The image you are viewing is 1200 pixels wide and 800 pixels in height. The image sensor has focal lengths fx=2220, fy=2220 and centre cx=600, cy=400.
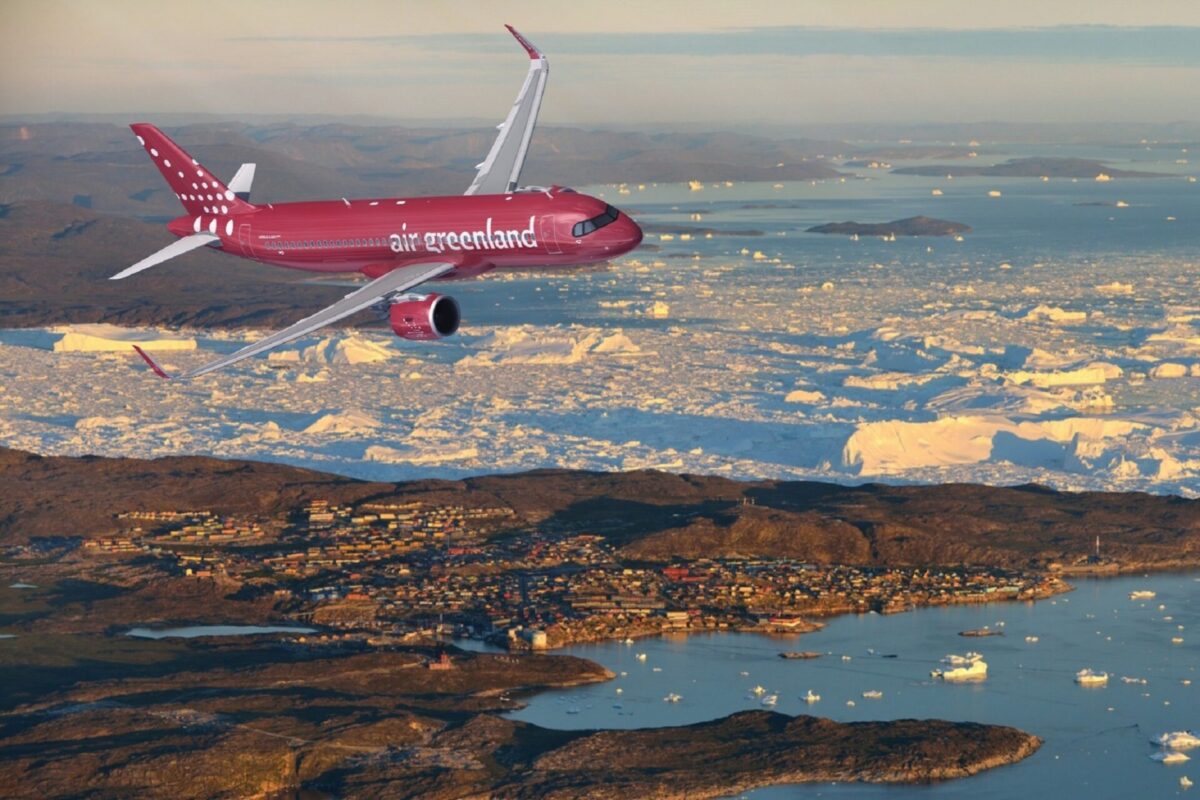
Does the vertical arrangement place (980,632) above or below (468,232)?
below

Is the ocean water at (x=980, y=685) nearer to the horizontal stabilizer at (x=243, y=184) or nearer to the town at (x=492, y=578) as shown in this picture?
the town at (x=492, y=578)

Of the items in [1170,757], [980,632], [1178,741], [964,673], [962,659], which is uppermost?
[980,632]

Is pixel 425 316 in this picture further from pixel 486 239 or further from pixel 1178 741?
pixel 1178 741

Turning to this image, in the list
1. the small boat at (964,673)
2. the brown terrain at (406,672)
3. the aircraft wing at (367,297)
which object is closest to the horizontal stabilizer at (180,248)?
the aircraft wing at (367,297)

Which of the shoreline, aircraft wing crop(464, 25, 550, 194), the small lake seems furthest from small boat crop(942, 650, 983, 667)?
aircraft wing crop(464, 25, 550, 194)

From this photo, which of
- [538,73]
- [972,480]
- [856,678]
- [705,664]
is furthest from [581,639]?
[972,480]

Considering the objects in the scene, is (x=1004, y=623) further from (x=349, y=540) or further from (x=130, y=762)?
(x=130, y=762)

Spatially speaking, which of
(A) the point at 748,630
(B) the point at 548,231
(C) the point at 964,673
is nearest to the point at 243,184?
(B) the point at 548,231
